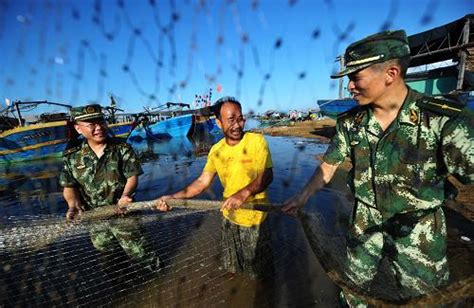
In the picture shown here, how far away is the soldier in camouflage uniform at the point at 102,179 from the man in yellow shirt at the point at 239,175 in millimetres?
Result: 702

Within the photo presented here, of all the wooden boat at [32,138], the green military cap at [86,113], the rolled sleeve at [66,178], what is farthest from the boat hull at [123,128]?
the green military cap at [86,113]

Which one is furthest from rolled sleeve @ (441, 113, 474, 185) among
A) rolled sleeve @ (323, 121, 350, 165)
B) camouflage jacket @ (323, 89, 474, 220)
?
rolled sleeve @ (323, 121, 350, 165)

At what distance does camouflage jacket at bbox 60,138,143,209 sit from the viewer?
3.29 metres

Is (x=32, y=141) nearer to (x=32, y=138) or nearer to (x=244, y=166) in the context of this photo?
(x=32, y=138)

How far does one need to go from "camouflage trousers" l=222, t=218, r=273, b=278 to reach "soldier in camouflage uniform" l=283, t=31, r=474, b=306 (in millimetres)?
1243

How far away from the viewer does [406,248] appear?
198cm

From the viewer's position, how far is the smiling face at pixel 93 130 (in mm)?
3127

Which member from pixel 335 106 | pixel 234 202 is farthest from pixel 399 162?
pixel 335 106

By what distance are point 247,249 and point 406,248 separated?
1789mm

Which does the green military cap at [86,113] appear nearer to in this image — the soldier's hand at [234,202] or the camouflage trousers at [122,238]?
the camouflage trousers at [122,238]

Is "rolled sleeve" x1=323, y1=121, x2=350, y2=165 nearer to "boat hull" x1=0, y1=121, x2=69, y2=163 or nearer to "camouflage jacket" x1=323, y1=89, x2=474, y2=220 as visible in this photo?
"camouflage jacket" x1=323, y1=89, x2=474, y2=220

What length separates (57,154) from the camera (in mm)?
19062

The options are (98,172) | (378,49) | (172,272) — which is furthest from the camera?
(172,272)

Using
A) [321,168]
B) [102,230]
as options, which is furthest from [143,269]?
[321,168]
